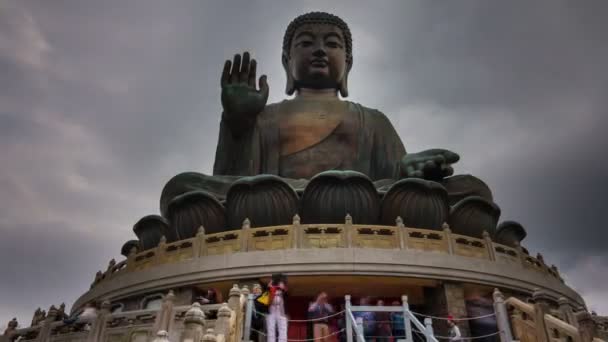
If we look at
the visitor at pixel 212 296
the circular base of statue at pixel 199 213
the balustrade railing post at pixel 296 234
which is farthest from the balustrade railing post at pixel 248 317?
the circular base of statue at pixel 199 213

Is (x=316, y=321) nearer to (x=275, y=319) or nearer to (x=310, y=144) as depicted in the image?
(x=275, y=319)

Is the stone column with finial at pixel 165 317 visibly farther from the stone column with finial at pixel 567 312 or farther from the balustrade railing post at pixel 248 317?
the stone column with finial at pixel 567 312

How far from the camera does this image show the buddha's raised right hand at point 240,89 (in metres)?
11.3

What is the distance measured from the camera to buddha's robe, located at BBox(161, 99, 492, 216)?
12070mm

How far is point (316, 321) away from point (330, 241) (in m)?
2.12

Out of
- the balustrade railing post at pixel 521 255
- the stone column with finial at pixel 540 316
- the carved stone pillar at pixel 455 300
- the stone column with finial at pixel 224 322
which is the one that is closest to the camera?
the stone column with finial at pixel 224 322

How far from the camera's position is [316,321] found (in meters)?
6.08

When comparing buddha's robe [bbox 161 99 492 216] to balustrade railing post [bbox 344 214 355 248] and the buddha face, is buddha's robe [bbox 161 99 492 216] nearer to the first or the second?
the buddha face

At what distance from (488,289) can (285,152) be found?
248 inches

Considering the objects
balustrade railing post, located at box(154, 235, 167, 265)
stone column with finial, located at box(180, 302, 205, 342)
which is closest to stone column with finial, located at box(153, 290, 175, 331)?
stone column with finial, located at box(180, 302, 205, 342)

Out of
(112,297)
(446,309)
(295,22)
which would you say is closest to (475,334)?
(446,309)

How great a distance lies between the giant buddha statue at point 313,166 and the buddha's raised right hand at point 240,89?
23 mm

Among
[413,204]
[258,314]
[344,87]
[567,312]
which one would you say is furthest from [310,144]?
[567,312]

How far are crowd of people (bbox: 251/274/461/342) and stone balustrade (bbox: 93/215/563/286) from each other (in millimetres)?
1608
